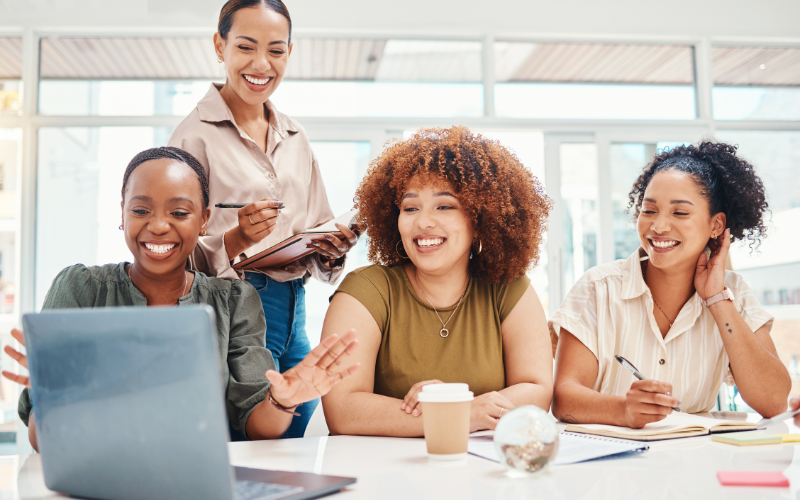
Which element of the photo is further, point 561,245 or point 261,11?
point 561,245

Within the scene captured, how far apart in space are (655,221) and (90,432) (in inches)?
63.5

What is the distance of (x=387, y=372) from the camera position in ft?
5.05

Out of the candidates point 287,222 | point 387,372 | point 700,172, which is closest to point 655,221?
point 700,172

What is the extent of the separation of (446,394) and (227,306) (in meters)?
0.70

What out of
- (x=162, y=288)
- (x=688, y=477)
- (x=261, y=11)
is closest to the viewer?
(x=688, y=477)

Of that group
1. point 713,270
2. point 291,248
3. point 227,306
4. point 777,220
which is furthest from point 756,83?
point 227,306

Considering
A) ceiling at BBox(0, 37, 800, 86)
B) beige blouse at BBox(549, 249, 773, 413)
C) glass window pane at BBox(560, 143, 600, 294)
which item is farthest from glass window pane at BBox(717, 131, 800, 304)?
beige blouse at BBox(549, 249, 773, 413)

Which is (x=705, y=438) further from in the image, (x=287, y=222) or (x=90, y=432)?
(x=287, y=222)

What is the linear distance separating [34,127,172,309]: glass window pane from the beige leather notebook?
11.2ft

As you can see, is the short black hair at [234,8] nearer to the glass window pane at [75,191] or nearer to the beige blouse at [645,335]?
the beige blouse at [645,335]

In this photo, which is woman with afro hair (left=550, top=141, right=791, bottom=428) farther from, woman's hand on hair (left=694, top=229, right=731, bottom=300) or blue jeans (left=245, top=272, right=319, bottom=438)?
blue jeans (left=245, top=272, right=319, bottom=438)

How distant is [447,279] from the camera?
5.49 ft

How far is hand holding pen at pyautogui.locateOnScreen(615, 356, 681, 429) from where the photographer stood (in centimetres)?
124

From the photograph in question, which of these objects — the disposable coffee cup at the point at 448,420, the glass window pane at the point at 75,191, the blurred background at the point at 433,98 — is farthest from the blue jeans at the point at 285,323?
the glass window pane at the point at 75,191
